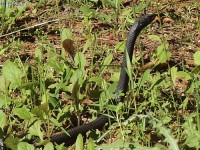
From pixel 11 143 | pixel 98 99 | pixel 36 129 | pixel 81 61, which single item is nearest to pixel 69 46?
pixel 81 61

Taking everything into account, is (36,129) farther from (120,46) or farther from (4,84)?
(120,46)

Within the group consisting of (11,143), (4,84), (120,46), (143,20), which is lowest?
(11,143)

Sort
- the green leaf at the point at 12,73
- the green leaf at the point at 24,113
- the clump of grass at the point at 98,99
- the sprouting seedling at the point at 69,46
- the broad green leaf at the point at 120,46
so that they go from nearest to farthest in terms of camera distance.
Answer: the clump of grass at the point at 98,99
the green leaf at the point at 24,113
the green leaf at the point at 12,73
the sprouting seedling at the point at 69,46
the broad green leaf at the point at 120,46

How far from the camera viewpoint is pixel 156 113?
2971 millimetres

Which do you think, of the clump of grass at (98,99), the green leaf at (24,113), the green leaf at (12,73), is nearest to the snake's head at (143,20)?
the clump of grass at (98,99)

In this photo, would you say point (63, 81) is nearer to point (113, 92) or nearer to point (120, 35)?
point (113, 92)

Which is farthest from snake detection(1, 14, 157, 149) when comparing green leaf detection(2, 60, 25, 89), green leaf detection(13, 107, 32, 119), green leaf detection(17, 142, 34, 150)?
green leaf detection(2, 60, 25, 89)

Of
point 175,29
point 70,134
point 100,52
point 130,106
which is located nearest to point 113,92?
point 130,106

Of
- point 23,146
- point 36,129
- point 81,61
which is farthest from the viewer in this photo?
point 81,61

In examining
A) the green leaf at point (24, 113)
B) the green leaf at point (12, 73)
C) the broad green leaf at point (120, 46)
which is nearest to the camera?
the green leaf at point (24, 113)

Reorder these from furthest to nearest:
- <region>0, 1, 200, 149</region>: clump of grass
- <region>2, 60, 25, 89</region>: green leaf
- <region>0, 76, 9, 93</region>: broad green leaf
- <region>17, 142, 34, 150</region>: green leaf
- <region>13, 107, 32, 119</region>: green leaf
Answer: <region>0, 76, 9, 93</region>: broad green leaf < <region>2, 60, 25, 89</region>: green leaf < <region>13, 107, 32, 119</region>: green leaf < <region>0, 1, 200, 149</region>: clump of grass < <region>17, 142, 34, 150</region>: green leaf

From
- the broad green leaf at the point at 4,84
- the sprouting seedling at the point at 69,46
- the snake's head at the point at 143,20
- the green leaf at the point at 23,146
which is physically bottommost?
the green leaf at the point at 23,146

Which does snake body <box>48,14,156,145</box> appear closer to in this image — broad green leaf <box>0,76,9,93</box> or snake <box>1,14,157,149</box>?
snake <box>1,14,157,149</box>

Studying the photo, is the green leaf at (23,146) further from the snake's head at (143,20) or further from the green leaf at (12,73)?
the snake's head at (143,20)
